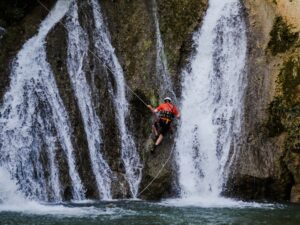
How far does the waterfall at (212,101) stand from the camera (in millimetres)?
18078

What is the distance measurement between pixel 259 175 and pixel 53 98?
6339mm

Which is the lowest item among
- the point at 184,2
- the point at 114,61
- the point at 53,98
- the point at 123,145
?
the point at 123,145

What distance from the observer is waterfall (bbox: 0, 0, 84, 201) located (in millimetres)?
16188

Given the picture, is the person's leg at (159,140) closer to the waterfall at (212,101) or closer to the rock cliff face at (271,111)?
the waterfall at (212,101)

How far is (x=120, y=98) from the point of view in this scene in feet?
60.6

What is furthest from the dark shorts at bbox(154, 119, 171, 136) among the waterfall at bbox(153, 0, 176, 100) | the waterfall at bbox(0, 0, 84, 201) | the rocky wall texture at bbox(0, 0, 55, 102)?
the rocky wall texture at bbox(0, 0, 55, 102)

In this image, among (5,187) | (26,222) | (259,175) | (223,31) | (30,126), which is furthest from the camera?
(223,31)

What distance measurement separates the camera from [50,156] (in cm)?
1662

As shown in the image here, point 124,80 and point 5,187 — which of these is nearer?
point 5,187

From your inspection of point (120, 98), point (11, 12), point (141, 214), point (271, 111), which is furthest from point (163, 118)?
point (11, 12)

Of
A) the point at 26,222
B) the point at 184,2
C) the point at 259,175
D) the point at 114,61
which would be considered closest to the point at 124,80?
the point at 114,61

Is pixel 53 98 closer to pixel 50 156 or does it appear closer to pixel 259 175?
pixel 50 156

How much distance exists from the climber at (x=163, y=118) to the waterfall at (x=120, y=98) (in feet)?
2.54

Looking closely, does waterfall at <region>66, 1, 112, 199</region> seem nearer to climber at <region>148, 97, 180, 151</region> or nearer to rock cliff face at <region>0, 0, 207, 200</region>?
rock cliff face at <region>0, 0, 207, 200</region>
